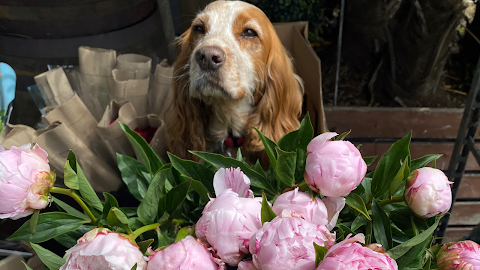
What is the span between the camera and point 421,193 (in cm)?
26

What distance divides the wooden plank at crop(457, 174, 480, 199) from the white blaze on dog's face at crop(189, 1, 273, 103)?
0.91 meters

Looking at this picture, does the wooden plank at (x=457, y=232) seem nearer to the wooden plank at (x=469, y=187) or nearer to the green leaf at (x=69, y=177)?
the wooden plank at (x=469, y=187)

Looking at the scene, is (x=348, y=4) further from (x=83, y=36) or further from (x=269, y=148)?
(x=269, y=148)

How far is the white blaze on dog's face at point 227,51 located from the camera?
0.72 meters

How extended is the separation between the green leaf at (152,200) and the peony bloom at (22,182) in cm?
8

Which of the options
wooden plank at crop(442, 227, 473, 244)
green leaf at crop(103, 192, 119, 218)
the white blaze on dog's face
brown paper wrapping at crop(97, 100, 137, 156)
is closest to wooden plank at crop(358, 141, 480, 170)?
wooden plank at crop(442, 227, 473, 244)

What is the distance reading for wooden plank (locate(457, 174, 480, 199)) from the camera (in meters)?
1.22

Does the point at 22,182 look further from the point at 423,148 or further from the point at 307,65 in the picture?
the point at 423,148

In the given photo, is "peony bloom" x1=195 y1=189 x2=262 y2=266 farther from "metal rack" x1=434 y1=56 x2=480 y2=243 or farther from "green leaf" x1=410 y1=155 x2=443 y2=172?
"metal rack" x1=434 y1=56 x2=480 y2=243

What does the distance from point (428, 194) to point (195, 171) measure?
22 centimetres

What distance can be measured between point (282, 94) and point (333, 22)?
63cm

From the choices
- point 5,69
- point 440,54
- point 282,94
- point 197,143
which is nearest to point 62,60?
Result: point 5,69

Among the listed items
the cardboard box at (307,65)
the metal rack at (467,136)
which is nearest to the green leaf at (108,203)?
the cardboard box at (307,65)

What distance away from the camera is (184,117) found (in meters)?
0.88
